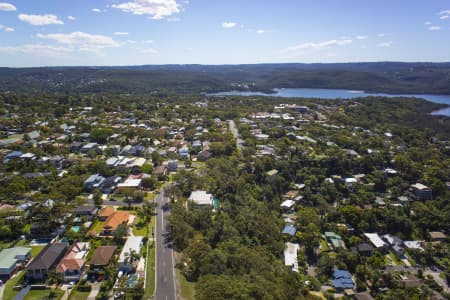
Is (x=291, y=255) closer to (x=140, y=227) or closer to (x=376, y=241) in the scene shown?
(x=376, y=241)

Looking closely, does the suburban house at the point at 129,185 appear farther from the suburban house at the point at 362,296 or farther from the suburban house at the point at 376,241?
the suburban house at the point at 376,241

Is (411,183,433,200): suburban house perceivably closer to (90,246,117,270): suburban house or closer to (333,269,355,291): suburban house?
(333,269,355,291): suburban house

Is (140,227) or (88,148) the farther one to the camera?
(88,148)

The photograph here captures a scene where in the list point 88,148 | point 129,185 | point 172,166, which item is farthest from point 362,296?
point 88,148

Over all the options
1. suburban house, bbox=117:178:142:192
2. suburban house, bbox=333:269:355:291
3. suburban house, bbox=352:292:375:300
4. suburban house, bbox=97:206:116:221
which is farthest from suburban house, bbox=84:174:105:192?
suburban house, bbox=352:292:375:300

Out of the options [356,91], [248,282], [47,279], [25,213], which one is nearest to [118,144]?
[25,213]

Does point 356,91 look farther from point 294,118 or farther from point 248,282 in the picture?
point 248,282

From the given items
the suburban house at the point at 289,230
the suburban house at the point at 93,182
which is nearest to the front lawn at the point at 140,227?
the suburban house at the point at 93,182

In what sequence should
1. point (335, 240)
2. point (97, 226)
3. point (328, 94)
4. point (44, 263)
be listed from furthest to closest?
point (328, 94), point (335, 240), point (97, 226), point (44, 263)
